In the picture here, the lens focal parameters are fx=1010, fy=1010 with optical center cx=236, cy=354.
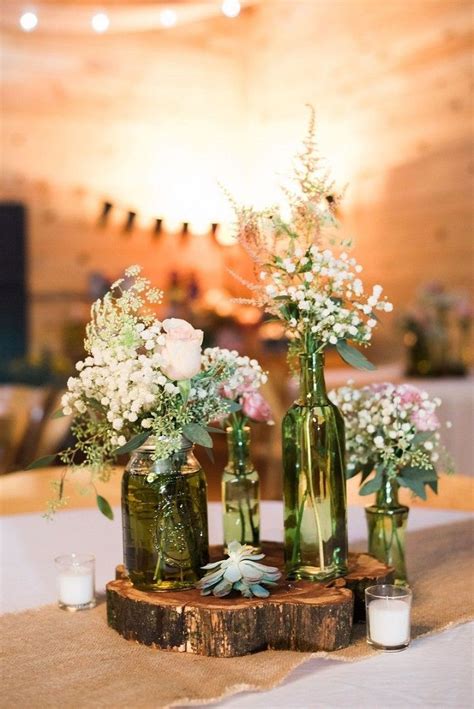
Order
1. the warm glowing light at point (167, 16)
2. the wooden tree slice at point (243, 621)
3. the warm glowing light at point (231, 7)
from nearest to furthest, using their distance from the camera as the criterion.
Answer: the wooden tree slice at point (243, 621)
the warm glowing light at point (231, 7)
the warm glowing light at point (167, 16)

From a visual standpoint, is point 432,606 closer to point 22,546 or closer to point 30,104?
point 22,546

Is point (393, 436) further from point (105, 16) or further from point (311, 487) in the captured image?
point (105, 16)

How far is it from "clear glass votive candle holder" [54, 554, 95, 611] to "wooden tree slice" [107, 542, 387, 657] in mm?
156

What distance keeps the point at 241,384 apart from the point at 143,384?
0.60ft

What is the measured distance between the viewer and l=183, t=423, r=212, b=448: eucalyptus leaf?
3.87ft

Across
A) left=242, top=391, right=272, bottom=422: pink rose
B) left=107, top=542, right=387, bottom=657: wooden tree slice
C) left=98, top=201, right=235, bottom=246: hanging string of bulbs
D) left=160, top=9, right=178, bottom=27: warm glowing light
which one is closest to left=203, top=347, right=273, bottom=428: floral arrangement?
left=242, top=391, right=272, bottom=422: pink rose

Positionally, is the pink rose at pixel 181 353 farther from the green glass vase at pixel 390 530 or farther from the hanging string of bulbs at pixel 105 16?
the hanging string of bulbs at pixel 105 16

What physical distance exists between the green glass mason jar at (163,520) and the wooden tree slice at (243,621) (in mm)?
42

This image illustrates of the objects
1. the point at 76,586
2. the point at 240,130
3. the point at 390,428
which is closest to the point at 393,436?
the point at 390,428

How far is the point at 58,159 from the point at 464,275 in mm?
2906

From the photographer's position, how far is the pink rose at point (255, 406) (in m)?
1.35

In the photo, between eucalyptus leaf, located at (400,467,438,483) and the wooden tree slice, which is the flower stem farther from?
eucalyptus leaf, located at (400,467,438,483)

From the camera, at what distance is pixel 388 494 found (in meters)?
1.39

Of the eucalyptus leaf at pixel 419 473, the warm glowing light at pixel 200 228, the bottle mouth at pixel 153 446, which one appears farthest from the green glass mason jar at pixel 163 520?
the warm glowing light at pixel 200 228
